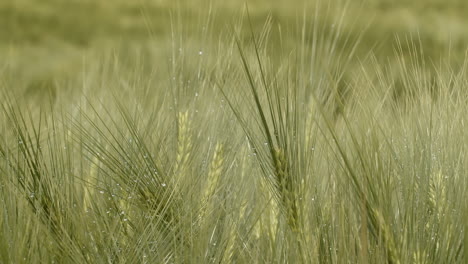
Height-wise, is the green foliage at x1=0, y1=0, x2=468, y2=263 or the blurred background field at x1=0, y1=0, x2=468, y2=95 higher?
the green foliage at x1=0, y1=0, x2=468, y2=263

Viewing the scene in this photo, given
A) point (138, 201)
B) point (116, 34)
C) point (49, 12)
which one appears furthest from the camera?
point (49, 12)

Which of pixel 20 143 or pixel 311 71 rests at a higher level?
pixel 311 71

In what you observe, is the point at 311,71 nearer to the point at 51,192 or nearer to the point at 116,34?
the point at 51,192

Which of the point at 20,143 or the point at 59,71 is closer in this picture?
the point at 20,143

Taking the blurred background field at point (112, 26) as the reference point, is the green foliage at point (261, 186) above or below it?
above

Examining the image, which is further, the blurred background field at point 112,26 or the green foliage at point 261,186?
the blurred background field at point 112,26

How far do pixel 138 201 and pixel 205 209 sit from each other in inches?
3.6

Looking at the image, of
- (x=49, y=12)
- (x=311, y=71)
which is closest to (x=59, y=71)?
(x=49, y=12)

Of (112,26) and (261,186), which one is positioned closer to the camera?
(261,186)

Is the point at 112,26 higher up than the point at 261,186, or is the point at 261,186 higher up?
the point at 261,186

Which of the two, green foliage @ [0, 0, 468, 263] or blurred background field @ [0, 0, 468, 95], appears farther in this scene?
blurred background field @ [0, 0, 468, 95]

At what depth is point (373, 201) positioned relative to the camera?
26.3 inches

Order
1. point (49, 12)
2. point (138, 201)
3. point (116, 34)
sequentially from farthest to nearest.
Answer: point (49, 12)
point (116, 34)
point (138, 201)

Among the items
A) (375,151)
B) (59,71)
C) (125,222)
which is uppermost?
(375,151)
